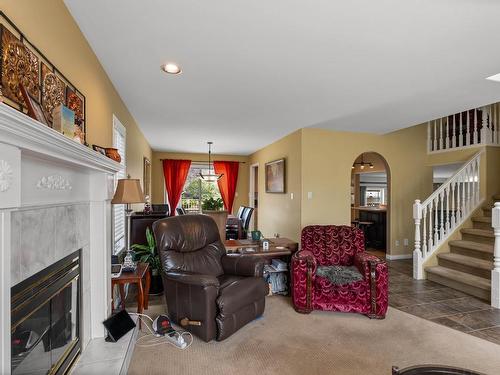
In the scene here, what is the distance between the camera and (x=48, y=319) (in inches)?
57.5

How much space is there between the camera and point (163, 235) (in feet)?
9.14

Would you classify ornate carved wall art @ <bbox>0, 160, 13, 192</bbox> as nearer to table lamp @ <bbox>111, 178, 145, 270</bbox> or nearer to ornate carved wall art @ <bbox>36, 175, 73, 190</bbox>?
ornate carved wall art @ <bbox>36, 175, 73, 190</bbox>

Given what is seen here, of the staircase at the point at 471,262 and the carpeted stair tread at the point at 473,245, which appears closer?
the staircase at the point at 471,262

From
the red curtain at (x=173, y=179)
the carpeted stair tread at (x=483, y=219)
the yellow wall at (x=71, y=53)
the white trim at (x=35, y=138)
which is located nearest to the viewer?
the white trim at (x=35, y=138)

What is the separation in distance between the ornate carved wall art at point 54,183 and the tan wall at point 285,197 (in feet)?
12.0

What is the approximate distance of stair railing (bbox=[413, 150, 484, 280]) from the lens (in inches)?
165

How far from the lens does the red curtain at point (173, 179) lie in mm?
7465

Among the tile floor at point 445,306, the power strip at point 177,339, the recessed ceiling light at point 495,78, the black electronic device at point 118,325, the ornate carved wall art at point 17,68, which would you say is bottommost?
the tile floor at point 445,306

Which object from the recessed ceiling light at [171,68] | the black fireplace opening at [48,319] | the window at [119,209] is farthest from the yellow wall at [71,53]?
the black fireplace opening at [48,319]

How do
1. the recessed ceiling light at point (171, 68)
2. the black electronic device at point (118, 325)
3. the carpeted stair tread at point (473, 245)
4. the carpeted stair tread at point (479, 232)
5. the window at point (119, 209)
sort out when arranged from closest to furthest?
the black electronic device at point (118, 325) → the recessed ceiling light at point (171, 68) → the window at point (119, 209) → the carpeted stair tread at point (473, 245) → the carpeted stair tread at point (479, 232)

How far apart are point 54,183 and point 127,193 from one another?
105 centimetres

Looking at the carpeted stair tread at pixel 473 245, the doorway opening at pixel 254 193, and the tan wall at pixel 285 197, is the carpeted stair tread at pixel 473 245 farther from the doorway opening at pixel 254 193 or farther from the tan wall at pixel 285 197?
the doorway opening at pixel 254 193

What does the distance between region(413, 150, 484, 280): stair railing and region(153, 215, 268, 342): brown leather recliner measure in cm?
277

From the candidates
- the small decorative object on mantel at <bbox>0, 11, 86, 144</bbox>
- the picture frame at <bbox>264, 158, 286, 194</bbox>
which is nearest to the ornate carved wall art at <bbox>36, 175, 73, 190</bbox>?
the small decorative object on mantel at <bbox>0, 11, 86, 144</bbox>
